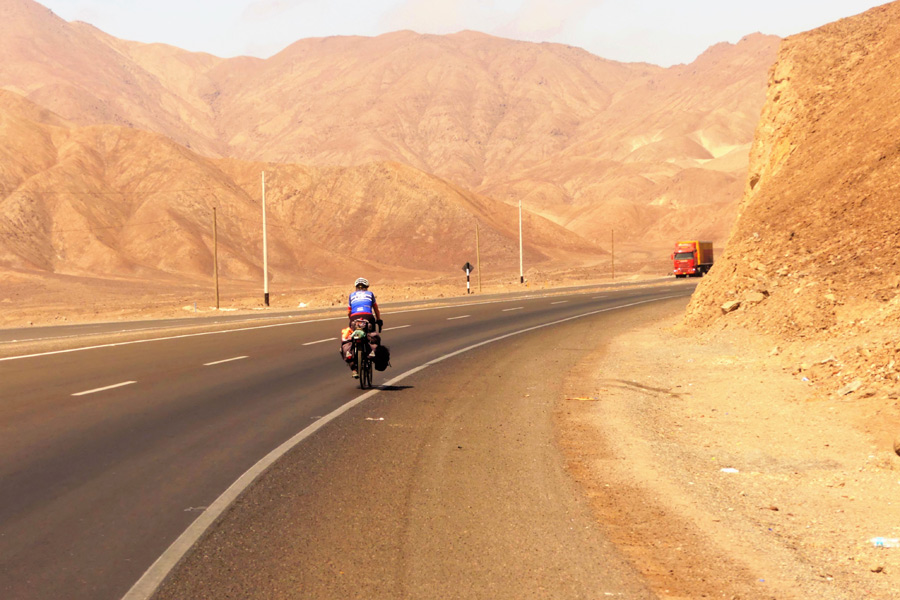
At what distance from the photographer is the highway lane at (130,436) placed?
20.4ft

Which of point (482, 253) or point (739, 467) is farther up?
point (482, 253)

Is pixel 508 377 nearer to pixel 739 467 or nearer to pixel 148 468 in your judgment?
pixel 739 467

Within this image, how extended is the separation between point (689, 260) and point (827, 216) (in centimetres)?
5251

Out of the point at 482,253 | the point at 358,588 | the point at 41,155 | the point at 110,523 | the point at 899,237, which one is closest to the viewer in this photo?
the point at 358,588

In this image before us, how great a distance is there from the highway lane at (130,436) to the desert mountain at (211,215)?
77.3 metres

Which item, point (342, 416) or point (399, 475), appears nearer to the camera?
point (399, 475)

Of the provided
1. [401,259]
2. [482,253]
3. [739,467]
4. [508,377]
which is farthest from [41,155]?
[739,467]

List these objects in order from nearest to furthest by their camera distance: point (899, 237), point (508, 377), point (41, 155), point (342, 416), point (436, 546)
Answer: point (436, 546), point (342, 416), point (508, 377), point (899, 237), point (41, 155)

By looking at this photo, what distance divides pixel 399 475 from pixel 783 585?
3866 millimetres

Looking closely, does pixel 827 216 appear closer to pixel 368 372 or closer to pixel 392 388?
pixel 392 388

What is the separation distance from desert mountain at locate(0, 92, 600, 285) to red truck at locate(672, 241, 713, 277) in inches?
1602

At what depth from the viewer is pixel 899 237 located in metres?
19.1

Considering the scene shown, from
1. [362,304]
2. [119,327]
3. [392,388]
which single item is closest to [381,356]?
[392,388]

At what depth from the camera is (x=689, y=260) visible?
74.1 meters
